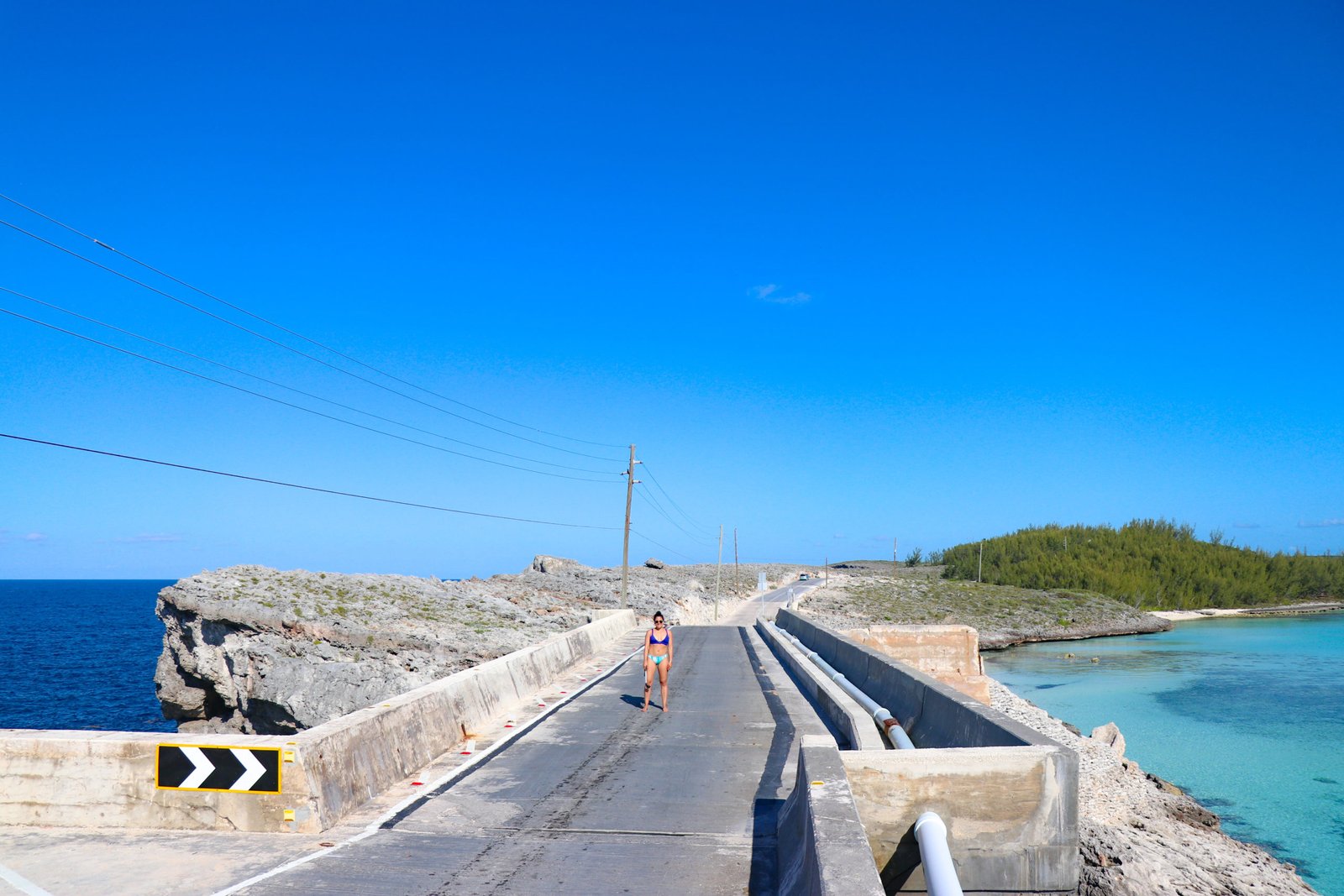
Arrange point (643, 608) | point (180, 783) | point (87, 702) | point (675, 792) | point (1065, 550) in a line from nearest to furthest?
point (180, 783) < point (675, 792) < point (87, 702) < point (643, 608) < point (1065, 550)

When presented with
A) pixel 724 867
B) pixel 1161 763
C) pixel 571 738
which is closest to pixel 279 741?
pixel 724 867

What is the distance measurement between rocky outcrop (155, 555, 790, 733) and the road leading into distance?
1603cm

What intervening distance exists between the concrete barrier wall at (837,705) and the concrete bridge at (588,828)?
16 cm

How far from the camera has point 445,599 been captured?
39.7 m

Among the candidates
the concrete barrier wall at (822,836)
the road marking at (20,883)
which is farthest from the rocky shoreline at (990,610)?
the road marking at (20,883)

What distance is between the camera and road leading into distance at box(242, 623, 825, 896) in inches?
276

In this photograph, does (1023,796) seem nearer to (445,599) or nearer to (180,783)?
(180,783)

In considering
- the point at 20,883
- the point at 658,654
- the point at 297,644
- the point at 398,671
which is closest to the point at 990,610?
the point at 398,671

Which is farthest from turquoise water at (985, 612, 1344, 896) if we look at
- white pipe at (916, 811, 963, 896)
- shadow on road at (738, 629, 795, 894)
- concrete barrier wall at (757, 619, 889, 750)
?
white pipe at (916, 811, 963, 896)

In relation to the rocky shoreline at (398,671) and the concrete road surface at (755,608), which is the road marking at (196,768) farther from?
the concrete road surface at (755,608)

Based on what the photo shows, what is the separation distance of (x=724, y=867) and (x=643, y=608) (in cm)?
4904

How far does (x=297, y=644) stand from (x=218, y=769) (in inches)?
927

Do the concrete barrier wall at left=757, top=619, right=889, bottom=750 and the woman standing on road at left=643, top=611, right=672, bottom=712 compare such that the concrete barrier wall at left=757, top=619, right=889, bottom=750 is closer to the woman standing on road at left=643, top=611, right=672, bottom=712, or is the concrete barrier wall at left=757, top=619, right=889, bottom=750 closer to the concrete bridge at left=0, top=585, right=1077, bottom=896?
the concrete bridge at left=0, top=585, right=1077, bottom=896

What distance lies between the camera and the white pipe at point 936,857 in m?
6.36
